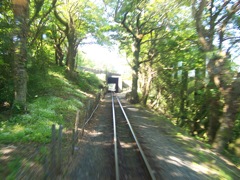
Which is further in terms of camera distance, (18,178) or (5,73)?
(5,73)

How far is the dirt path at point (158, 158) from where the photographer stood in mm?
6484

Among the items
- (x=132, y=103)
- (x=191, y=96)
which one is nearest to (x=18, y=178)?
(x=191, y=96)

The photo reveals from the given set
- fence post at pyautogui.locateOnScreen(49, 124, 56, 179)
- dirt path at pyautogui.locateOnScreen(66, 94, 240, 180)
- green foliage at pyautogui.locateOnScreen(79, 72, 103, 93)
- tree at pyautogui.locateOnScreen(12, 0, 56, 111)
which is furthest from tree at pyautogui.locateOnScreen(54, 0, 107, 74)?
fence post at pyautogui.locateOnScreen(49, 124, 56, 179)

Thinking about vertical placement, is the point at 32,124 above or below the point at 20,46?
below

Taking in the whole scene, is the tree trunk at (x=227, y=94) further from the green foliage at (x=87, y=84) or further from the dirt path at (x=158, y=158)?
the green foliage at (x=87, y=84)

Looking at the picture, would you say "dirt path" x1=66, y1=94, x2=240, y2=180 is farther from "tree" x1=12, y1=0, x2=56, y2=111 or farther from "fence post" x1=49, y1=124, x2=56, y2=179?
"tree" x1=12, y1=0, x2=56, y2=111

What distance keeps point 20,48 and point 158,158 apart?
A: 8737mm

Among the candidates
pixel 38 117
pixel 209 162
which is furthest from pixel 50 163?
pixel 38 117

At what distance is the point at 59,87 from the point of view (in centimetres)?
2106

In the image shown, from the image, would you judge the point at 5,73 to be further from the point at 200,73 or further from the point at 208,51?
the point at 200,73

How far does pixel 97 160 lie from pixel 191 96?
42.3ft

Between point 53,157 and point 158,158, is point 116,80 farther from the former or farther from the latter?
point 53,157

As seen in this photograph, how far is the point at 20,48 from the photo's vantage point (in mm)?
11703

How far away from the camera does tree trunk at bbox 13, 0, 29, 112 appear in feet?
37.9
